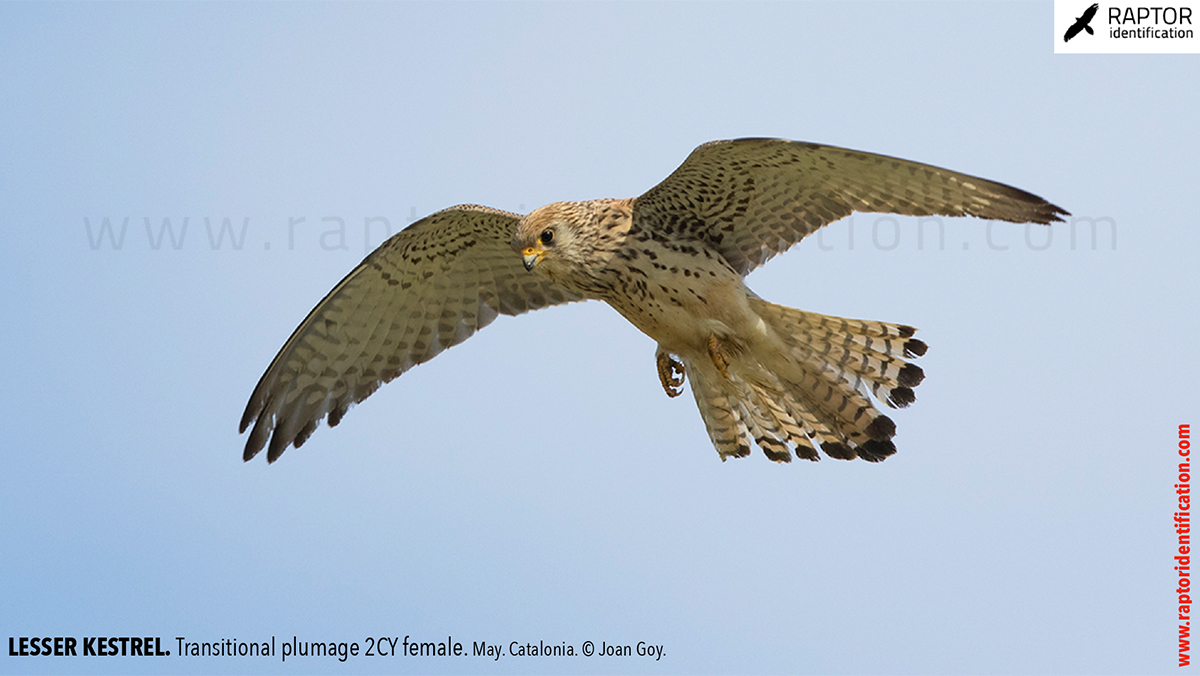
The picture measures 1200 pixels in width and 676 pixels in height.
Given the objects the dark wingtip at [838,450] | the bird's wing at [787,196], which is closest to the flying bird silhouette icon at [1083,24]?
the bird's wing at [787,196]

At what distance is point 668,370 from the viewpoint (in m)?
6.75

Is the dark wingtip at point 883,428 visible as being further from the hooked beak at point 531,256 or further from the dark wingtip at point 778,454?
the hooked beak at point 531,256

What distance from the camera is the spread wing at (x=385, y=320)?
693 centimetres

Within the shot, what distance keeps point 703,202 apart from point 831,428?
1.46 meters

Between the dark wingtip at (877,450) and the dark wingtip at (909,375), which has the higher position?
the dark wingtip at (909,375)

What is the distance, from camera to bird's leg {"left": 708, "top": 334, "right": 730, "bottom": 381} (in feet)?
20.5

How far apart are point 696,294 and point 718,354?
0.36 metres

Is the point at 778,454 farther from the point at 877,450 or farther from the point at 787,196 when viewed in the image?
the point at 787,196

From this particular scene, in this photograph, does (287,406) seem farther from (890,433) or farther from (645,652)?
(890,433)

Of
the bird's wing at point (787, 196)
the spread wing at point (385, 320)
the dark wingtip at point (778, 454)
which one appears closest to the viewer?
the bird's wing at point (787, 196)

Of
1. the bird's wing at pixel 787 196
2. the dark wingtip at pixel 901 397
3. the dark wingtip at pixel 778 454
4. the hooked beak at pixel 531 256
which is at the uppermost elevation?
the bird's wing at pixel 787 196

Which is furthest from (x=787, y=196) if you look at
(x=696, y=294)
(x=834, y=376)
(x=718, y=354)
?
(x=834, y=376)

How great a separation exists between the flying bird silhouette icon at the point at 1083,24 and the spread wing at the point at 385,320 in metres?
3.36

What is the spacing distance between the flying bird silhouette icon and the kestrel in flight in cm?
209
